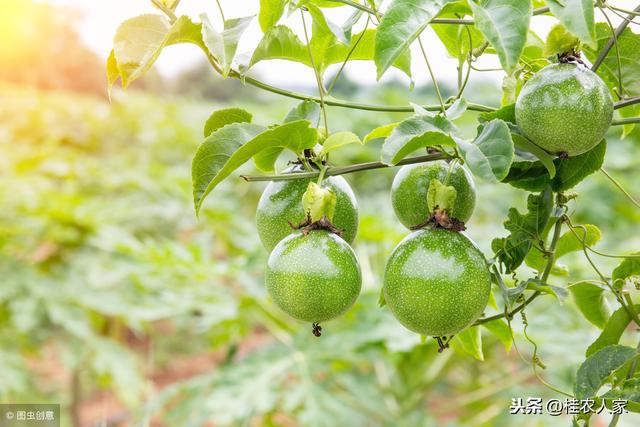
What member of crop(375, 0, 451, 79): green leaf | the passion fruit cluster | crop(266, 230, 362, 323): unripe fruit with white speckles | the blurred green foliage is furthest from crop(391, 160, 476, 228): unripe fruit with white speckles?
the blurred green foliage

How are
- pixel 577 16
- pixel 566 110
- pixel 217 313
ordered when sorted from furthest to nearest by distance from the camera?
pixel 217 313 < pixel 566 110 < pixel 577 16

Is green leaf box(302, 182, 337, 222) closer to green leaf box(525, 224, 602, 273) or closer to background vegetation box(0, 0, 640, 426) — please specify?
green leaf box(525, 224, 602, 273)

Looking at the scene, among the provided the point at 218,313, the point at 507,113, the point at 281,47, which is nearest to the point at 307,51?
the point at 281,47

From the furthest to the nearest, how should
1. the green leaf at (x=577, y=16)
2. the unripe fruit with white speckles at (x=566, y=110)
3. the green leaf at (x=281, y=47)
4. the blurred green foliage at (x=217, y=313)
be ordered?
the blurred green foliage at (x=217, y=313) → the green leaf at (x=281, y=47) → the unripe fruit with white speckles at (x=566, y=110) → the green leaf at (x=577, y=16)

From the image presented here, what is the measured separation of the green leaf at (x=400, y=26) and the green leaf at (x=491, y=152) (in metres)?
0.10

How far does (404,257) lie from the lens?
2.24 ft

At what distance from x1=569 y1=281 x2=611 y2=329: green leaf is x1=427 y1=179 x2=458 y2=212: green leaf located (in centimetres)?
28

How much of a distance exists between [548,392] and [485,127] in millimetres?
2823

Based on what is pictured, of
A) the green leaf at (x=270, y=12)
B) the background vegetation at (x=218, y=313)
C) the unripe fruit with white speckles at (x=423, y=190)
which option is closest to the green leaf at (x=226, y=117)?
the green leaf at (x=270, y=12)

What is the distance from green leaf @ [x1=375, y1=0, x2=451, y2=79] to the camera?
1.83 feet

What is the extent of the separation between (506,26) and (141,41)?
377 mm

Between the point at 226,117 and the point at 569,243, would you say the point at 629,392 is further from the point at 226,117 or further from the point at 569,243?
the point at 226,117

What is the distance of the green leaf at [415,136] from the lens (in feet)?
1.86

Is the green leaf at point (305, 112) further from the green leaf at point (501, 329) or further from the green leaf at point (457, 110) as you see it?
the green leaf at point (501, 329)
